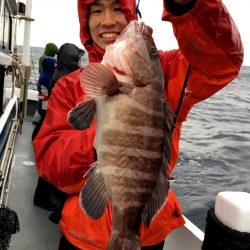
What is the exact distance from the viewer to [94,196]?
1.51 meters

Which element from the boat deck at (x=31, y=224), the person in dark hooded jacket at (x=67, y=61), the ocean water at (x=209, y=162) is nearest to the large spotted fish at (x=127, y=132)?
the boat deck at (x=31, y=224)

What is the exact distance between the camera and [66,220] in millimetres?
2117

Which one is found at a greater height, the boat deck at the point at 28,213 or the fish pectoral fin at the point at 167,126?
the fish pectoral fin at the point at 167,126

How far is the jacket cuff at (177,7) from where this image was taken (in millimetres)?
1482

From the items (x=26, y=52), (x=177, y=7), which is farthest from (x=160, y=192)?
(x=26, y=52)

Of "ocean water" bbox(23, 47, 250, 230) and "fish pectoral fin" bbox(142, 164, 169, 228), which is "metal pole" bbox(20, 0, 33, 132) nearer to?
"ocean water" bbox(23, 47, 250, 230)

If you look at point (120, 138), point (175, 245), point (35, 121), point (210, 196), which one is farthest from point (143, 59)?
point (35, 121)

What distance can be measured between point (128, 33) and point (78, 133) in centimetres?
57

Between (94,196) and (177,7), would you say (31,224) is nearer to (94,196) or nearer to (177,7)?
(94,196)

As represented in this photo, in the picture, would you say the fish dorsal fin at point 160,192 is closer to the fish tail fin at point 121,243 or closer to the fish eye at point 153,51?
the fish tail fin at point 121,243

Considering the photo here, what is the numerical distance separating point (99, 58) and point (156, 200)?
1.15 metres

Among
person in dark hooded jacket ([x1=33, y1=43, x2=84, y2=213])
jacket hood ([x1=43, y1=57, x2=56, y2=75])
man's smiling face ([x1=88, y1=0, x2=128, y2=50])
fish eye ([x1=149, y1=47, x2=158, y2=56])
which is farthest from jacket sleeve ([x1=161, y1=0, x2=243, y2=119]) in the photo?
jacket hood ([x1=43, y1=57, x2=56, y2=75])

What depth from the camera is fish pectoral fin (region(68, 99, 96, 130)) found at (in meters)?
1.44

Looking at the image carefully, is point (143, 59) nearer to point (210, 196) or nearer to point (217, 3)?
point (217, 3)
